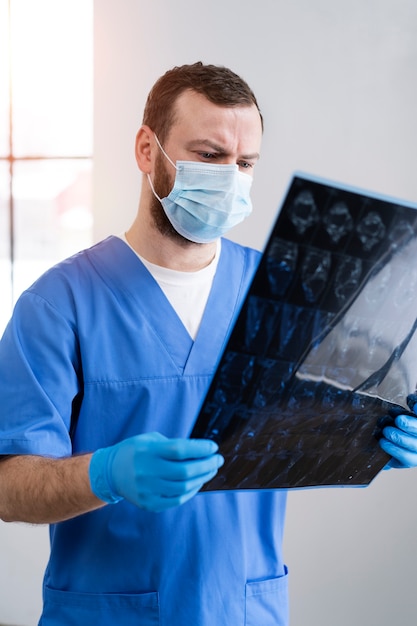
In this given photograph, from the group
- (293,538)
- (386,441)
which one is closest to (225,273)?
(386,441)

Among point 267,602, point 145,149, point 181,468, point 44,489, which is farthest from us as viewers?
point 145,149

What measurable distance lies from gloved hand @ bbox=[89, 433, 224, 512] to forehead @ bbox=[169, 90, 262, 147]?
1.73 ft

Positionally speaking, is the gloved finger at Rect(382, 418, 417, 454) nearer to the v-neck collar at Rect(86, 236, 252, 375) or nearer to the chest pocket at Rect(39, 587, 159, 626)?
the v-neck collar at Rect(86, 236, 252, 375)

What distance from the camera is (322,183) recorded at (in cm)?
75

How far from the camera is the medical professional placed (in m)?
1.04

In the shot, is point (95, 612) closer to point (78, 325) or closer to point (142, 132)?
point (78, 325)

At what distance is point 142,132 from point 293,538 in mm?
1298

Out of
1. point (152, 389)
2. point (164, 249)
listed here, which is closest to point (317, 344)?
point (152, 389)

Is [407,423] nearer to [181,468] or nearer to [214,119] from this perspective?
[181,468]

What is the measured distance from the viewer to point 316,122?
204cm

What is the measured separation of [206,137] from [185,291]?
0.77 feet

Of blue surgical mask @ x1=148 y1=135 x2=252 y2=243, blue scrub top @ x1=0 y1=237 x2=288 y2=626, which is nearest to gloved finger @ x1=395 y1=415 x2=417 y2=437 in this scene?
blue scrub top @ x1=0 y1=237 x2=288 y2=626

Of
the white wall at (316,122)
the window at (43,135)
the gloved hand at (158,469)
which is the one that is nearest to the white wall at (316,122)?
the white wall at (316,122)

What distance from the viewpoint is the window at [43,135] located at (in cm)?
245
